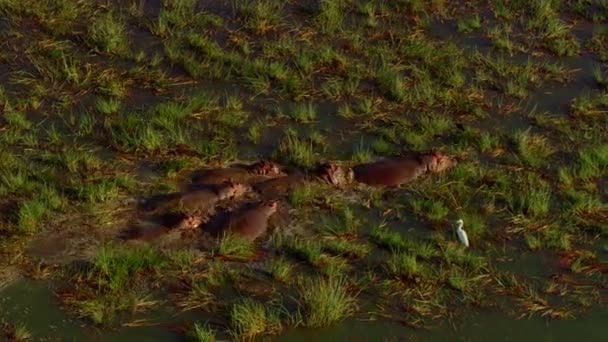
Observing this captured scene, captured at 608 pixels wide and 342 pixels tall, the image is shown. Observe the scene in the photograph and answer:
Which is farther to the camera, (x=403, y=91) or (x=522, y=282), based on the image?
(x=403, y=91)

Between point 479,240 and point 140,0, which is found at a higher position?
point 140,0

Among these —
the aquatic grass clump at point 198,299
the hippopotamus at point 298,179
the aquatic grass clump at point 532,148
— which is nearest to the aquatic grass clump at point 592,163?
the aquatic grass clump at point 532,148

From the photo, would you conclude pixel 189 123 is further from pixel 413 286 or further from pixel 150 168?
pixel 413 286

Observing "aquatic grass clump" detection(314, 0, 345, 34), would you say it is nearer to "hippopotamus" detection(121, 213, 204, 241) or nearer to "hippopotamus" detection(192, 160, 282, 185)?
"hippopotamus" detection(192, 160, 282, 185)

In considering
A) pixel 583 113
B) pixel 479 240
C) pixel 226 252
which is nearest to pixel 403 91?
pixel 583 113

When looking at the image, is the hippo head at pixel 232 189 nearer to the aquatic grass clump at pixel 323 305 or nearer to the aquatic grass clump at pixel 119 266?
the aquatic grass clump at pixel 119 266

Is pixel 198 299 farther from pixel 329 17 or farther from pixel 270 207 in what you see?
pixel 329 17

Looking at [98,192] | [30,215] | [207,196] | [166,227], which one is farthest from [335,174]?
[30,215]
